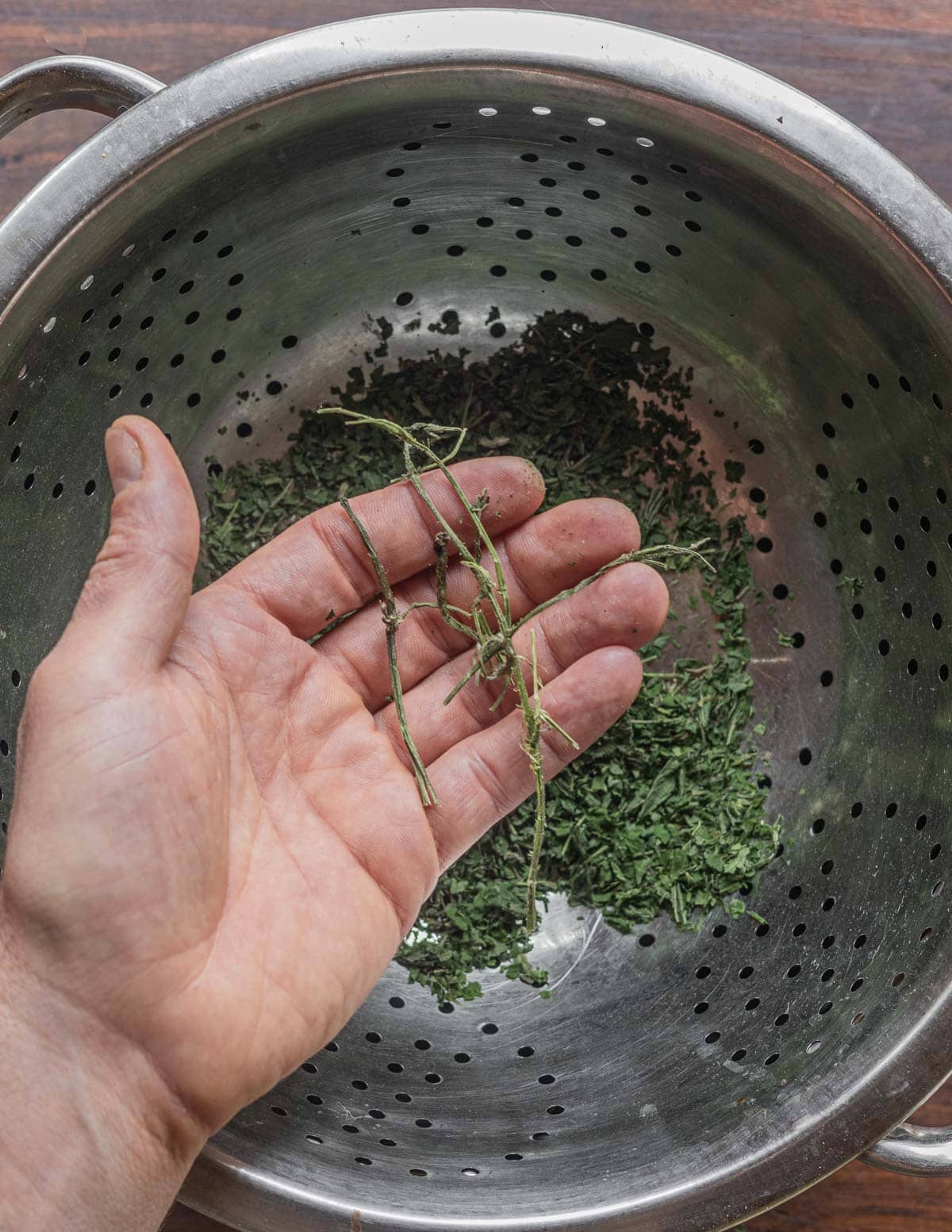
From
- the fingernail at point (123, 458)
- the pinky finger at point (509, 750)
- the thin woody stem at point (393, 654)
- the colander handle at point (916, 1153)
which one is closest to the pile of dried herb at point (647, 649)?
the pinky finger at point (509, 750)

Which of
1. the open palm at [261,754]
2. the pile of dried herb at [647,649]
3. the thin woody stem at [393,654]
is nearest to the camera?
the open palm at [261,754]

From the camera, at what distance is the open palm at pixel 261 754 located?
1080 mm

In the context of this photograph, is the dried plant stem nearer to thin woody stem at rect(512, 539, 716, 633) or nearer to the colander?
thin woody stem at rect(512, 539, 716, 633)

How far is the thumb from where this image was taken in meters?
1.09

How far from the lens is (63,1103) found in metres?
1.11

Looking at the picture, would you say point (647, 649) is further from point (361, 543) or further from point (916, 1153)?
point (916, 1153)

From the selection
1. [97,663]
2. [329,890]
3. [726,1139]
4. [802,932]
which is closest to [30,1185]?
[329,890]

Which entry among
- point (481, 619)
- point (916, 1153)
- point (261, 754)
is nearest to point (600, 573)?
point (481, 619)

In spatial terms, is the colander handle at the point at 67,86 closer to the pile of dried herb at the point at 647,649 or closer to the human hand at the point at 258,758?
the human hand at the point at 258,758

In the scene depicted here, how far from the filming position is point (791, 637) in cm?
173

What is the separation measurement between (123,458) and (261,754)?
422 millimetres

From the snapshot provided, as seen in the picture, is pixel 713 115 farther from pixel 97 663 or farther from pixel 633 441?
pixel 97 663

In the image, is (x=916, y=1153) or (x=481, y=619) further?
(x=481, y=619)

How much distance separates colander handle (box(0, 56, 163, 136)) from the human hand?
458mm
